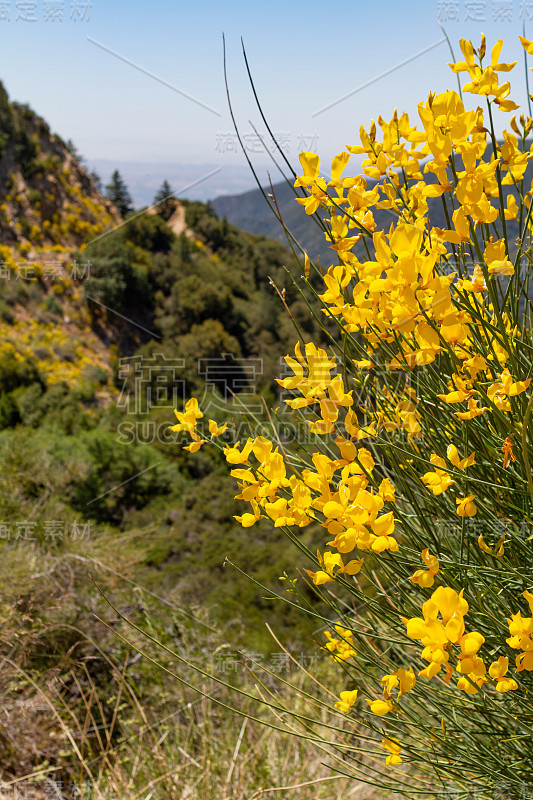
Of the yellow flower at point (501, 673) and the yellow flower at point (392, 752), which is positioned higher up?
the yellow flower at point (501, 673)

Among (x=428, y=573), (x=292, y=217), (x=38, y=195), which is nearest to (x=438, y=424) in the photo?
(x=428, y=573)

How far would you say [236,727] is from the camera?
223cm

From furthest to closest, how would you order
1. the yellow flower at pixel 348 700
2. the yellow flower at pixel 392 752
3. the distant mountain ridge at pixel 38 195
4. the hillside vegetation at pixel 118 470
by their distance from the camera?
the distant mountain ridge at pixel 38 195 < the hillside vegetation at pixel 118 470 < the yellow flower at pixel 348 700 < the yellow flower at pixel 392 752

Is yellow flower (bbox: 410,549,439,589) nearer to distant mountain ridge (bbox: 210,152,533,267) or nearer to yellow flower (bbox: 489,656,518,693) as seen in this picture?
yellow flower (bbox: 489,656,518,693)

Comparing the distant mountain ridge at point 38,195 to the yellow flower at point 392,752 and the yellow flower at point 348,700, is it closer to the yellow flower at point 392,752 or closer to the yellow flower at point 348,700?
the yellow flower at point 348,700

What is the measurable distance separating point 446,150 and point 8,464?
4732mm

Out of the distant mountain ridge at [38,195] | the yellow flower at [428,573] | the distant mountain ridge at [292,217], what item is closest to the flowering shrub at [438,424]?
the yellow flower at [428,573]

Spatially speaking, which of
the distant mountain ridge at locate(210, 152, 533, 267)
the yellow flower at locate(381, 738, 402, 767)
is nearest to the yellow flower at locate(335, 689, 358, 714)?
the yellow flower at locate(381, 738, 402, 767)

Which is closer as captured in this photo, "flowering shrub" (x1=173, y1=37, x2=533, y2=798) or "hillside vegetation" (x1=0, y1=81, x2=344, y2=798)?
"flowering shrub" (x1=173, y1=37, x2=533, y2=798)

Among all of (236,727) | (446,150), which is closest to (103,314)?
(236,727)

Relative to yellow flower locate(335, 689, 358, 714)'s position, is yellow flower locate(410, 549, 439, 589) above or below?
above

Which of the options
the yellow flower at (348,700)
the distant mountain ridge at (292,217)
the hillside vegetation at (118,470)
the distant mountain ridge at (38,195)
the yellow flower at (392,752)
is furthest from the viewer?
the distant mountain ridge at (38,195)

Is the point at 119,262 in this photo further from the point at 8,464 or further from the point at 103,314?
the point at 8,464

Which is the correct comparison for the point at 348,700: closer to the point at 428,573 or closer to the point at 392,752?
the point at 392,752
